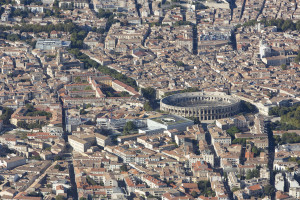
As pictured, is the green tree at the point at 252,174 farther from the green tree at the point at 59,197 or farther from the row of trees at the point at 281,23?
the row of trees at the point at 281,23

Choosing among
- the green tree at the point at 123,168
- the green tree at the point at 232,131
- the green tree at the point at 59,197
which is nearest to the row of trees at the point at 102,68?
the green tree at the point at 232,131

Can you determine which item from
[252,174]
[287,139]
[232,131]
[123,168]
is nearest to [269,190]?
[252,174]

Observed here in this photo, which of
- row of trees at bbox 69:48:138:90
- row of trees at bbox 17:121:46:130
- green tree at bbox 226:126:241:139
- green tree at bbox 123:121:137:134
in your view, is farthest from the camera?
row of trees at bbox 69:48:138:90

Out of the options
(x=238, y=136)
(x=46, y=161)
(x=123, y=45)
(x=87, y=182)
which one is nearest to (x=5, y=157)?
(x=46, y=161)

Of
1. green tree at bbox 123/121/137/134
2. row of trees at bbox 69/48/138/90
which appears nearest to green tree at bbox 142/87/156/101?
row of trees at bbox 69/48/138/90

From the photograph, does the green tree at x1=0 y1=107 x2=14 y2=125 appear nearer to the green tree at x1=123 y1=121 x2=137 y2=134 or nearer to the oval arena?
the green tree at x1=123 y1=121 x2=137 y2=134

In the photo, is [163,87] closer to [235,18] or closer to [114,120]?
[114,120]

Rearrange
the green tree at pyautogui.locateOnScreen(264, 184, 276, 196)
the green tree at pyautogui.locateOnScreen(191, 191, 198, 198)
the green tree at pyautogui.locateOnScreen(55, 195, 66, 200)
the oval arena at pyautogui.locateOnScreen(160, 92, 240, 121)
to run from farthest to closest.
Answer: the oval arena at pyautogui.locateOnScreen(160, 92, 240, 121) → the green tree at pyautogui.locateOnScreen(264, 184, 276, 196) → the green tree at pyautogui.locateOnScreen(191, 191, 198, 198) → the green tree at pyautogui.locateOnScreen(55, 195, 66, 200)

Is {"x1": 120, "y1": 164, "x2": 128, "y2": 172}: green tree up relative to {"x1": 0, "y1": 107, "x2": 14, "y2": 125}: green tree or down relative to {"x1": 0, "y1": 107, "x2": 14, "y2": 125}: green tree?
down

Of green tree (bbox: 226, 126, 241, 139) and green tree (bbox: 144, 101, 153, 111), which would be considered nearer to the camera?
green tree (bbox: 226, 126, 241, 139)
